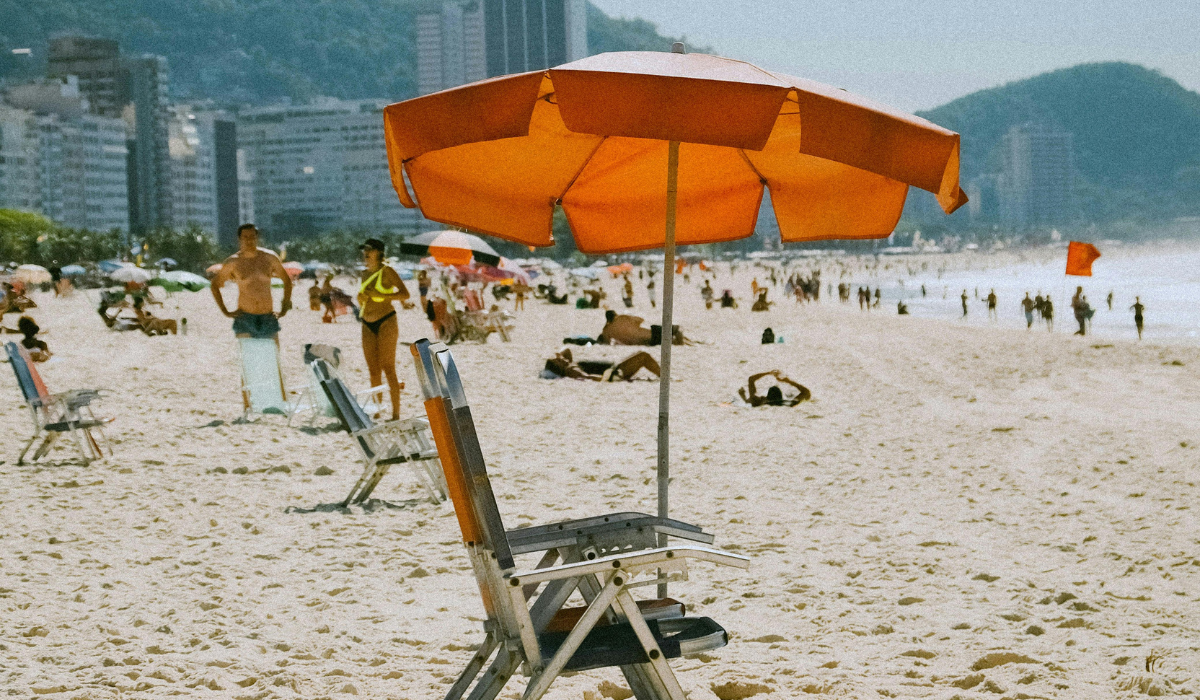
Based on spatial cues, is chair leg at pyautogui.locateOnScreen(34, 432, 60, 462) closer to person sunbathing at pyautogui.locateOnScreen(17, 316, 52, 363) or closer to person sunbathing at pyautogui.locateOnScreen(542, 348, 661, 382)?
person sunbathing at pyautogui.locateOnScreen(542, 348, 661, 382)

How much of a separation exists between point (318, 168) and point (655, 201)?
158124 mm

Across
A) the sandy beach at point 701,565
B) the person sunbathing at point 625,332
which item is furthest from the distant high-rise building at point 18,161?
the sandy beach at point 701,565

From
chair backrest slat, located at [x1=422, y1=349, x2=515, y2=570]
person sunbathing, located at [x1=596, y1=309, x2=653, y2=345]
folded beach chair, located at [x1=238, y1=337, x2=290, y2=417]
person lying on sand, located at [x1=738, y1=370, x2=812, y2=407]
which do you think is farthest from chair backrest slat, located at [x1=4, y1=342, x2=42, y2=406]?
person sunbathing, located at [x1=596, y1=309, x2=653, y2=345]

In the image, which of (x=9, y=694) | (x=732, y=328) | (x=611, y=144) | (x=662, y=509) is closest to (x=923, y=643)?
(x=662, y=509)

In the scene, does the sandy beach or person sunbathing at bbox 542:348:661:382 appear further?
person sunbathing at bbox 542:348:661:382

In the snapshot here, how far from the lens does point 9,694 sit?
3275 mm

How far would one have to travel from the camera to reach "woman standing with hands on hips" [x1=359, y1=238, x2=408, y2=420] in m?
8.06

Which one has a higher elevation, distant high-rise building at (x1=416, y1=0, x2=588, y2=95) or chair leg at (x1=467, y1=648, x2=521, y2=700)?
distant high-rise building at (x1=416, y1=0, x2=588, y2=95)

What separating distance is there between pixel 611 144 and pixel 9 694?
8.83 feet

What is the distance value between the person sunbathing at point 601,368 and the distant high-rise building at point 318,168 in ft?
442

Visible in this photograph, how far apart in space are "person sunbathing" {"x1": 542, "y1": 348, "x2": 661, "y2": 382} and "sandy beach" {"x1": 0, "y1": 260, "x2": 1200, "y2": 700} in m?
1.14

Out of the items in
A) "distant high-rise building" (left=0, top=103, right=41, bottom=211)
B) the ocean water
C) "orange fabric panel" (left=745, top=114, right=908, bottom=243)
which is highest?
"distant high-rise building" (left=0, top=103, right=41, bottom=211)

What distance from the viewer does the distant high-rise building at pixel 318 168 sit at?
149875 millimetres

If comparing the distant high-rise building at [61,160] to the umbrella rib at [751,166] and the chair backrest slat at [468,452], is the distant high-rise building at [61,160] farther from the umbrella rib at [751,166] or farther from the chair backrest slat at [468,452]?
the chair backrest slat at [468,452]
